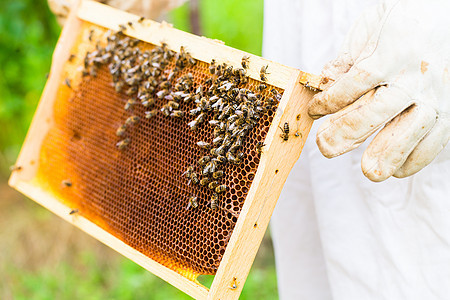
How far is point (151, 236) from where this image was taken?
2.10 m

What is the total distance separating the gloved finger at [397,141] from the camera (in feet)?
5.24

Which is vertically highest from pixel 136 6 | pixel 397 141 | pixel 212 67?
pixel 136 6

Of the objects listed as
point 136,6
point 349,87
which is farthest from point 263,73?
point 136,6

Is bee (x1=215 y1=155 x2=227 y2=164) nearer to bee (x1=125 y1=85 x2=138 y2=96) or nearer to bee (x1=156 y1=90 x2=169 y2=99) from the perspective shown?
bee (x1=156 y1=90 x2=169 y2=99)

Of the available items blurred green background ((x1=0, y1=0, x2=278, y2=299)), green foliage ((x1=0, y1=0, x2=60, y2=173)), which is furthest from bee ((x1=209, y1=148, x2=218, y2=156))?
green foliage ((x1=0, y1=0, x2=60, y2=173))

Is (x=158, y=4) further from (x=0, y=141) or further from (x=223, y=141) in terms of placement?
(x=0, y=141)

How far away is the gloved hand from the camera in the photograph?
3.04 metres

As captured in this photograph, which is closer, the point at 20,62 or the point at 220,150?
the point at 220,150

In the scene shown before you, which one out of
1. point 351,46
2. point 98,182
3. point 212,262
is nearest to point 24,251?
point 98,182

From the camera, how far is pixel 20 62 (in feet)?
18.9

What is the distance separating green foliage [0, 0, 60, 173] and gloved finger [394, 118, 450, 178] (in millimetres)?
4642

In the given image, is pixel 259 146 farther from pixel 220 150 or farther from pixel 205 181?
pixel 205 181

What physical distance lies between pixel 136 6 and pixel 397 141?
236 cm

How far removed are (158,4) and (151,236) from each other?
197 cm
